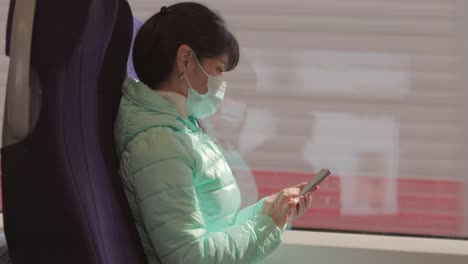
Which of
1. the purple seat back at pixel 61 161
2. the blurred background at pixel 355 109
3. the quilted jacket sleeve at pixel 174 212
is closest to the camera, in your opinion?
the purple seat back at pixel 61 161

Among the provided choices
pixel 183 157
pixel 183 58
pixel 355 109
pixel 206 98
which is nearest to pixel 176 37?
pixel 183 58

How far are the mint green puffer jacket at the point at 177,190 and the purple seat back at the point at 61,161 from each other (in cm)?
12

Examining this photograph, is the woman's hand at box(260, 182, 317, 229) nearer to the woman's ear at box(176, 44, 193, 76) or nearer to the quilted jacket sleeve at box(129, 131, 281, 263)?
the quilted jacket sleeve at box(129, 131, 281, 263)

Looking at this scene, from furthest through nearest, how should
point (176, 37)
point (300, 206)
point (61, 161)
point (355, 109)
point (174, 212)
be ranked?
point (355, 109)
point (300, 206)
point (176, 37)
point (174, 212)
point (61, 161)

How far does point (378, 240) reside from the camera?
8.31 ft

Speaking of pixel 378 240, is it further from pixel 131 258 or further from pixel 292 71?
pixel 131 258

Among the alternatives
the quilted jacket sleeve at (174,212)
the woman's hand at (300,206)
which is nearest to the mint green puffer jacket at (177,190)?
the quilted jacket sleeve at (174,212)

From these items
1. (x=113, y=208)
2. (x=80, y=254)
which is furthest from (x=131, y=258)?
(x=80, y=254)

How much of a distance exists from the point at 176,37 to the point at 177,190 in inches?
15.5

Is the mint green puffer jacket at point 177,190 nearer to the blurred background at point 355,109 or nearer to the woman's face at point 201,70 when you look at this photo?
the woman's face at point 201,70

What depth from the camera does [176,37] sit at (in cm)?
171

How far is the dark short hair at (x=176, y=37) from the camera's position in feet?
5.61

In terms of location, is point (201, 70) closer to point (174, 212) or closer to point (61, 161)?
point (174, 212)

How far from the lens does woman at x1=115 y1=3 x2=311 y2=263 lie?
1.54 meters
